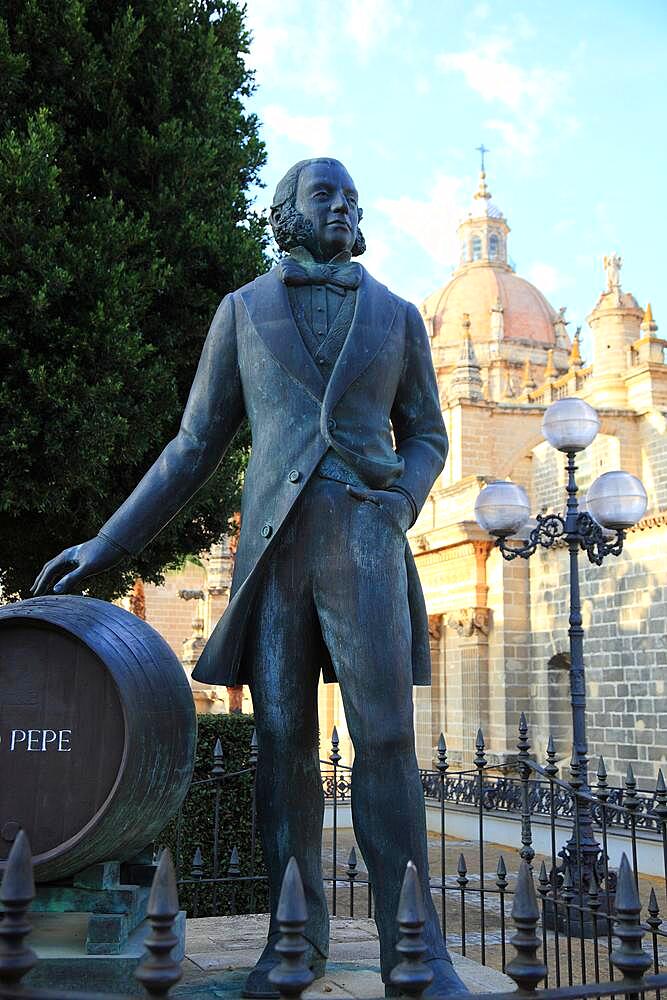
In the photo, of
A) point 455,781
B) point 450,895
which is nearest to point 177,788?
point 450,895

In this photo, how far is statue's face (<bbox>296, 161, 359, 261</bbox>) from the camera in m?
3.28

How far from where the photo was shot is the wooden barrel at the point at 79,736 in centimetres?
288

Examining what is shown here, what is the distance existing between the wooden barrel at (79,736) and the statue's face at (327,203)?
140 centimetres

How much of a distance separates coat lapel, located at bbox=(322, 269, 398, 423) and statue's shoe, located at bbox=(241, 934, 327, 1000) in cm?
160

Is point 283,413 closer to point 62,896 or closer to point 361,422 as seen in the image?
point 361,422

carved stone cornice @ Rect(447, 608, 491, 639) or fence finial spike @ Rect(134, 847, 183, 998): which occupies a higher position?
carved stone cornice @ Rect(447, 608, 491, 639)

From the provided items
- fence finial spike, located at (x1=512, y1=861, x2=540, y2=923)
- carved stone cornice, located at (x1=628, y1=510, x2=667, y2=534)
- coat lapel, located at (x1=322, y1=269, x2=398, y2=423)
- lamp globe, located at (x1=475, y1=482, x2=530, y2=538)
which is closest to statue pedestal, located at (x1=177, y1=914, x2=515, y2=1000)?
fence finial spike, located at (x1=512, y1=861, x2=540, y2=923)

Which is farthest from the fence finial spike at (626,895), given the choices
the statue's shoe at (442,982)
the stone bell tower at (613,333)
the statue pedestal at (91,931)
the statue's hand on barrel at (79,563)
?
the stone bell tower at (613,333)

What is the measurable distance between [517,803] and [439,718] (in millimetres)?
8759

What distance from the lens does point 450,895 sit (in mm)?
11453

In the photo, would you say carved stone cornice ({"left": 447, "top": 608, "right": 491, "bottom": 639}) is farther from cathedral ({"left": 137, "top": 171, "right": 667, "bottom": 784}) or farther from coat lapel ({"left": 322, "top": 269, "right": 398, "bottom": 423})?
coat lapel ({"left": 322, "top": 269, "right": 398, "bottom": 423})

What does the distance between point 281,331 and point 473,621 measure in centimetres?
1876

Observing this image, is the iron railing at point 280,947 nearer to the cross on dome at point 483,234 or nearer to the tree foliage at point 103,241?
the tree foliage at point 103,241

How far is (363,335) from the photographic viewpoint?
3.19 metres
